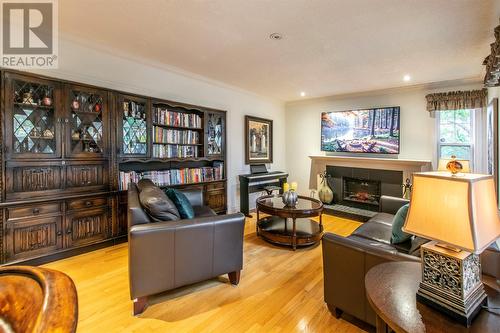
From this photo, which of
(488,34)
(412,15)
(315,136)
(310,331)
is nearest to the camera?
(310,331)

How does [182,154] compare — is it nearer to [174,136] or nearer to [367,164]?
[174,136]

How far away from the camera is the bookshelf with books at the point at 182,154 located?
11.3ft

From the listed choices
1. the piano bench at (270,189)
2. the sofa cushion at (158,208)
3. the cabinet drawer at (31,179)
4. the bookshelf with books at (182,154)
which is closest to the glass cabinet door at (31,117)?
the cabinet drawer at (31,179)

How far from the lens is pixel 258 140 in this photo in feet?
17.9

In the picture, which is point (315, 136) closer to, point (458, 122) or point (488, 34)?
point (458, 122)

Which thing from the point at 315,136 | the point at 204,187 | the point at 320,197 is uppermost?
the point at 315,136

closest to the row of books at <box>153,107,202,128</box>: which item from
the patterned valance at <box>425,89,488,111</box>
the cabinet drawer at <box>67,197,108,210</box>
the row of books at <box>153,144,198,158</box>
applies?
the row of books at <box>153,144,198,158</box>

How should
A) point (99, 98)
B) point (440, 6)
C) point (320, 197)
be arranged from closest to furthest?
1. point (440, 6)
2. point (99, 98)
3. point (320, 197)

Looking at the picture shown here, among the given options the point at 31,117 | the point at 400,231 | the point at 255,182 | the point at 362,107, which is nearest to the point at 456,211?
the point at 400,231

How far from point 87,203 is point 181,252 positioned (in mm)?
1664

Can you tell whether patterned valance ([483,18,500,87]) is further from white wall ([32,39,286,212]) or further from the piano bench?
white wall ([32,39,286,212])

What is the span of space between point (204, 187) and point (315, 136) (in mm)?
3042

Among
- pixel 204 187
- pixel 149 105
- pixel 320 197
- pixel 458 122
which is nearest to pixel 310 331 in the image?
pixel 204 187

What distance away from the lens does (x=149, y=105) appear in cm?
341
